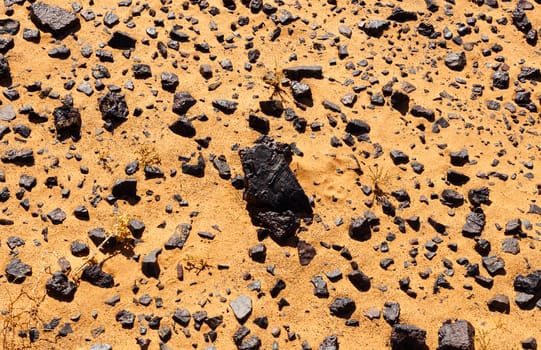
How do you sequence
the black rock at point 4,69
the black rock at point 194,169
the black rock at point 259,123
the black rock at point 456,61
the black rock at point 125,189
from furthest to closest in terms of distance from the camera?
1. the black rock at point 456,61
2. the black rock at point 4,69
3. the black rock at point 259,123
4. the black rock at point 194,169
5. the black rock at point 125,189

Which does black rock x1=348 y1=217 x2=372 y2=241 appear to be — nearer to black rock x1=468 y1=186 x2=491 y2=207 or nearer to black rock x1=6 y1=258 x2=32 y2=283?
black rock x1=468 y1=186 x2=491 y2=207

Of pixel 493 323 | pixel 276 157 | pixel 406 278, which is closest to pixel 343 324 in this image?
pixel 406 278

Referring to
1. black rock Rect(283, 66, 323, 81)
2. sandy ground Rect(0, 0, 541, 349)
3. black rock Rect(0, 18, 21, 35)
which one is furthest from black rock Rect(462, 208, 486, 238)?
black rock Rect(0, 18, 21, 35)

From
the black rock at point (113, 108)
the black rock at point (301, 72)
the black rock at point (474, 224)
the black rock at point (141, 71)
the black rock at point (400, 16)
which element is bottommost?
the black rock at point (474, 224)

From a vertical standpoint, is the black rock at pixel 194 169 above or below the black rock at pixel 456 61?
below

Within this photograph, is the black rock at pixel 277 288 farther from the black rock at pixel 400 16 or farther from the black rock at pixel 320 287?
the black rock at pixel 400 16

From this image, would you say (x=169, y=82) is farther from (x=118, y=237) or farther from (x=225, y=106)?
(x=118, y=237)

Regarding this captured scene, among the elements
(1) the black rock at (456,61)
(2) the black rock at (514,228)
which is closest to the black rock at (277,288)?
(2) the black rock at (514,228)
